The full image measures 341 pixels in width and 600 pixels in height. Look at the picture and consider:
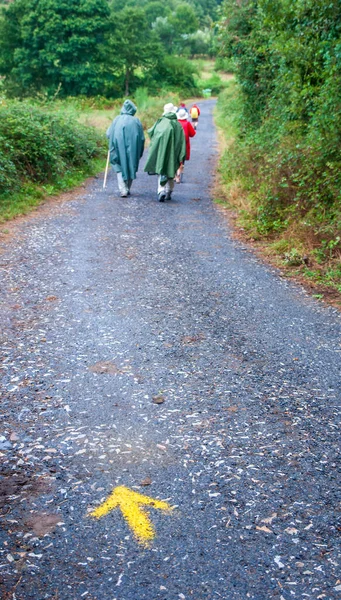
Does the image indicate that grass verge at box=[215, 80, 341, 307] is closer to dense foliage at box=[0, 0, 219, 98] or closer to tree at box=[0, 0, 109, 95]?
tree at box=[0, 0, 109, 95]

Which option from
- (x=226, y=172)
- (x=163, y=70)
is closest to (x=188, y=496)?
(x=226, y=172)

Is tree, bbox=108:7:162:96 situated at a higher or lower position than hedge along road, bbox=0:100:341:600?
higher

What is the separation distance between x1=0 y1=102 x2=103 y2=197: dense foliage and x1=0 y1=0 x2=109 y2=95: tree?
32.4m

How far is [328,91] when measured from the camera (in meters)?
9.23

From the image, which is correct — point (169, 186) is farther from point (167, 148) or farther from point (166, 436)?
point (166, 436)

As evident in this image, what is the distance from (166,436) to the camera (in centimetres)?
386

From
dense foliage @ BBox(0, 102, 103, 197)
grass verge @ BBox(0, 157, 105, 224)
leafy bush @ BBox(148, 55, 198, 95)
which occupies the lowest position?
grass verge @ BBox(0, 157, 105, 224)

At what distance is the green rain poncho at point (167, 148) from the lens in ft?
42.1

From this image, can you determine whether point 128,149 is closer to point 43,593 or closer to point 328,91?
point 328,91

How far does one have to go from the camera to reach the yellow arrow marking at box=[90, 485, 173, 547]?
2.99 metres

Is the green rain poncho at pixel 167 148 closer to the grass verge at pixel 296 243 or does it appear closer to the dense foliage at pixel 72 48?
the grass verge at pixel 296 243

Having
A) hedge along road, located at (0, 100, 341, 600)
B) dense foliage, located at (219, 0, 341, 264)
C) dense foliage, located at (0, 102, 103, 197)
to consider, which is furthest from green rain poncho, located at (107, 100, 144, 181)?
hedge along road, located at (0, 100, 341, 600)

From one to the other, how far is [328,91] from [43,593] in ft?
28.3

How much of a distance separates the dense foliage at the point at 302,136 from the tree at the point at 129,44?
3921 centimetres
